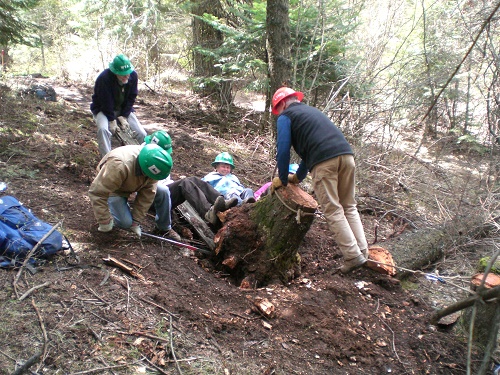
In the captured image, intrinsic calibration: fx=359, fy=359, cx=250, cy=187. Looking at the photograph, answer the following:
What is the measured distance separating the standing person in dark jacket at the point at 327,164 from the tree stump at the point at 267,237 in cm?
19

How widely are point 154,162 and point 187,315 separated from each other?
56.5 inches

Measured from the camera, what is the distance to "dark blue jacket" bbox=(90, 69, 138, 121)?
4.78m

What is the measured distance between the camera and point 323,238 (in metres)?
4.54

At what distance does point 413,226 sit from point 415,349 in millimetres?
2800

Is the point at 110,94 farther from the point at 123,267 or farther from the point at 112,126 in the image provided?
the point at 123,267

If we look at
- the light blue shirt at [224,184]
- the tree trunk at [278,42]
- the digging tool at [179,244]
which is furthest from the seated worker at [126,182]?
the tree trunk at [278,42]

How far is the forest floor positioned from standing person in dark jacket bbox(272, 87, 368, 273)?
44 cm

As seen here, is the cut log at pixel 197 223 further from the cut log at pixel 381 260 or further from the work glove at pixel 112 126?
the cut log at pixel 381 260

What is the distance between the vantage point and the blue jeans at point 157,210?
3.80 meters

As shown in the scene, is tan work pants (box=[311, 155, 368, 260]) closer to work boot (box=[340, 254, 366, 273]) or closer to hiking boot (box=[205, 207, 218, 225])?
work boot (box=[340, 254, 366, 273])

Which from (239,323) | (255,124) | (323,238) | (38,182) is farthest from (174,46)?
(239,323)

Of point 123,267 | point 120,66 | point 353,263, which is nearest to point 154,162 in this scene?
point 123,267

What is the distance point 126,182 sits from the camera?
12.0 ft

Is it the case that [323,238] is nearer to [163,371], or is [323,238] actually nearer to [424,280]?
[424,280]
